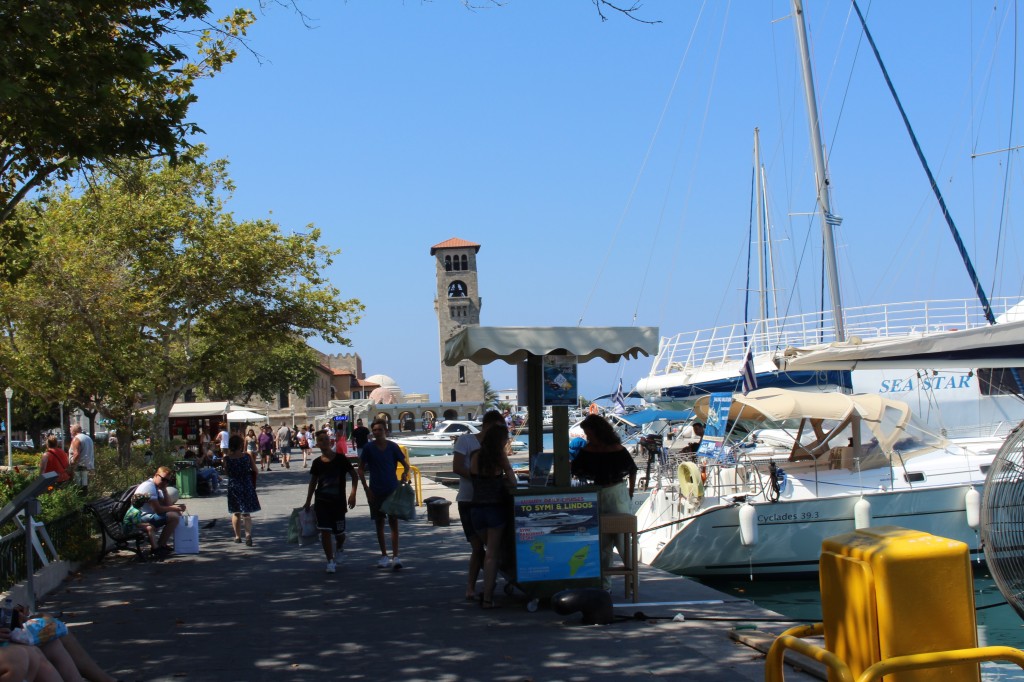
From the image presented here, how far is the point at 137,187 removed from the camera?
39.2ft

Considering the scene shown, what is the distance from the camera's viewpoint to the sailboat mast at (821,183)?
835 inches

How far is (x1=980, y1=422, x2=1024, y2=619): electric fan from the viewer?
16.5 ft

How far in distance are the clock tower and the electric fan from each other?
377ft

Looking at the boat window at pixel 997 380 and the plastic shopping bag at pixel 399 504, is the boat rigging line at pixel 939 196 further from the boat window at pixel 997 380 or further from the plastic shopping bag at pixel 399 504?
the plastic shopping bag at pixel 399 504

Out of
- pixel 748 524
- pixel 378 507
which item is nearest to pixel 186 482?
pixel 378 507

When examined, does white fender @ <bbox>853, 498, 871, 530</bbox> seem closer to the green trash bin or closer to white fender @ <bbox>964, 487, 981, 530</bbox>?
white fender @ <bbox>964, 487, 981, 530</bbox>

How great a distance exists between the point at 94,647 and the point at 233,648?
3.59 ft

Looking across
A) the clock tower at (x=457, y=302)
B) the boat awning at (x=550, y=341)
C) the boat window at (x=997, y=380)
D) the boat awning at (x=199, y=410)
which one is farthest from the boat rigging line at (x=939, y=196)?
the clock tower at (x=457, y=302)

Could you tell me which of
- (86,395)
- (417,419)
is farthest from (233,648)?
(417,419)

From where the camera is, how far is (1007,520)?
5.08 m

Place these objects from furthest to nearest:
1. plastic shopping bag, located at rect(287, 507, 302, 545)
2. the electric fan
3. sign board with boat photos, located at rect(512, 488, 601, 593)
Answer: plastic shopping bag, located at rect(287, 507, 302, 545), sign board with boat photos, located at rect(512, 488, 601, 593), the electric fan

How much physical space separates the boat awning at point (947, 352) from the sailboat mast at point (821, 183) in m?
7.48

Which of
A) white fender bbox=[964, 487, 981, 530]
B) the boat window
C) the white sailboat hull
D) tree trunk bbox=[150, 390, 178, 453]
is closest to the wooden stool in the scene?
the white sailboat hull

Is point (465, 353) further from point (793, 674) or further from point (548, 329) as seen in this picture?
point (793, 674)
